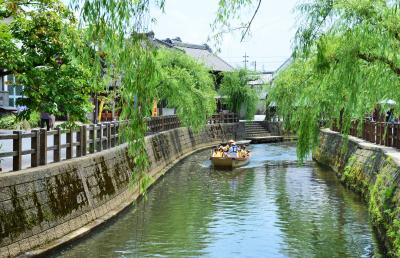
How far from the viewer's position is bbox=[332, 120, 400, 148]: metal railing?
19.3 metres

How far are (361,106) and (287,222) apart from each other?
14.6 ft

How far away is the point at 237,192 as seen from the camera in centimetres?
2277

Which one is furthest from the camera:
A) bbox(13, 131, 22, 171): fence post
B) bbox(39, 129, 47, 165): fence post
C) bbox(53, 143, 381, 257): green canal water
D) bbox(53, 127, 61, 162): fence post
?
bbox(53, 127, 61, 162): fence post

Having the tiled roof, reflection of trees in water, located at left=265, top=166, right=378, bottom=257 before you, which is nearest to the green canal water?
reflection of trees in water, located at left=265, top=166, right=378, bottom=257

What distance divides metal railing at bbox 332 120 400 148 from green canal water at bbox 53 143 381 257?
2.43m

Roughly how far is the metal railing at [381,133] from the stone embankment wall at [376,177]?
41 cm

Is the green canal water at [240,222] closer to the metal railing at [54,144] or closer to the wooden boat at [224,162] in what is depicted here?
the metal railing at [54,144]

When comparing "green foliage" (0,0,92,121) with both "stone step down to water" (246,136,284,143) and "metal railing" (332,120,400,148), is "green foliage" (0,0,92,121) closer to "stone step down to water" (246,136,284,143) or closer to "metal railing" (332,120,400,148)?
"metal railing" (332,120,400,148)

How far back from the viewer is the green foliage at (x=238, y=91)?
177 feet

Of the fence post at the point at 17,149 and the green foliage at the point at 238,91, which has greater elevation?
the green foliage at the point at 238,91

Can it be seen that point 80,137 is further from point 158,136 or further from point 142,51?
point 158,136

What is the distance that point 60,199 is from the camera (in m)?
13.3

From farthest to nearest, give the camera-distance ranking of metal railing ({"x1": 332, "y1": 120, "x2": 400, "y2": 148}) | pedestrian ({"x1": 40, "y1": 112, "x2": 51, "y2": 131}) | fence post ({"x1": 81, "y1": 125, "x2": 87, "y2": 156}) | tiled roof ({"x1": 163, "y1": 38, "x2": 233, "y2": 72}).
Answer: tiled roof ({"x1": 163, "y1": 38, "x2": 233, "y2": 72})
pedestrian ({"x1": 40, "y1": 112, "x2": 51, "y2": 131})
metal railing ({"x1": 332, "y1": 120, "x2": 400, "y2": 148})
fence post ({"x1": 81, "y1": 125, "x2": 87, "y2": 156})

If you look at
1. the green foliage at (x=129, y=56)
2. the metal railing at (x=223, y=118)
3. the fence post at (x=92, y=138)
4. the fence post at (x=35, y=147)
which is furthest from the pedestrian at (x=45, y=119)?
the green foliage at (x=129, y=56)
